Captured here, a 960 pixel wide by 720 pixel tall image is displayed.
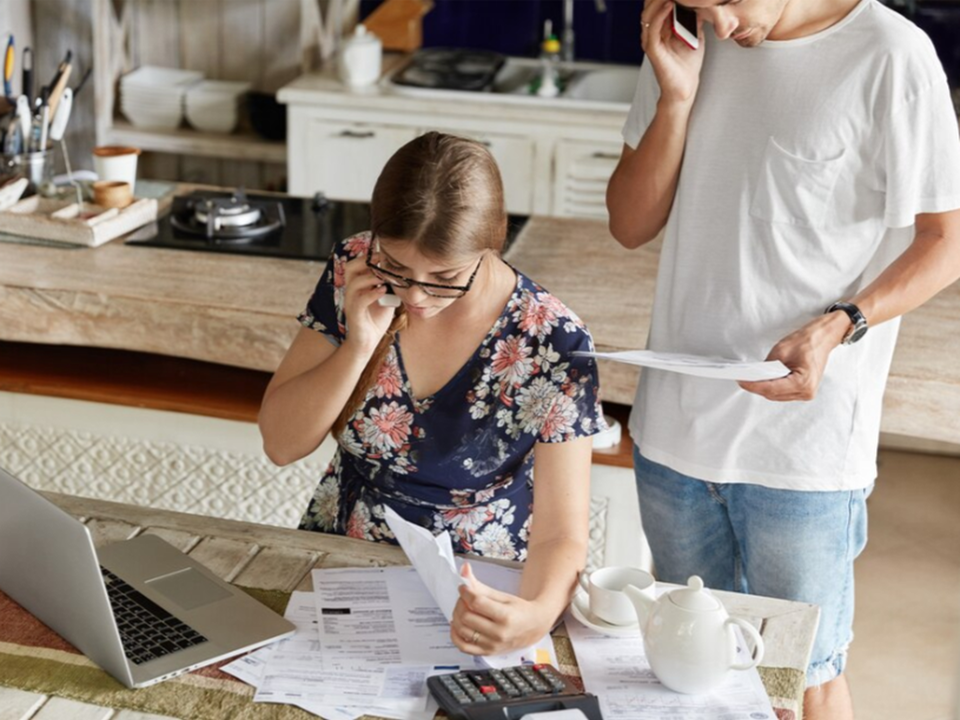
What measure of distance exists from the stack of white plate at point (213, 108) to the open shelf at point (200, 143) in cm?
3

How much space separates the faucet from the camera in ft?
15.0

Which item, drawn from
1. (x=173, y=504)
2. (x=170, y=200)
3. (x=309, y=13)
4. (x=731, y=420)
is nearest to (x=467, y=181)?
(x=731, y=420)

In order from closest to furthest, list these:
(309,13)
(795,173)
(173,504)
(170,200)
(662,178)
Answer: (795,173) → (662,178) → (173,504) → (170,200) → (309,13)

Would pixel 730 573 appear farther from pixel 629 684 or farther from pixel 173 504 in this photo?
pixel 173 504

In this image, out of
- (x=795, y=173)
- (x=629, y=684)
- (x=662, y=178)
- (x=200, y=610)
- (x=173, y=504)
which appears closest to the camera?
(x=629, y=684)

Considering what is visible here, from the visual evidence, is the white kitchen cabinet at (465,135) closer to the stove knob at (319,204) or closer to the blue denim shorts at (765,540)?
the stove knob at (319,204)

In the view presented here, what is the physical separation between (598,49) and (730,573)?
3.13 m

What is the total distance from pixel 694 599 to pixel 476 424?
19.2 inches

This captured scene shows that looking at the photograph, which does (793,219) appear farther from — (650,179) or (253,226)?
(253,226)

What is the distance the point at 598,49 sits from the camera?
15.5ft

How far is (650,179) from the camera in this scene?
72.7 inches

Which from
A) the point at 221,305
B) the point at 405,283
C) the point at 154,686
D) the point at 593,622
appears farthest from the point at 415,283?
the point at 221,305

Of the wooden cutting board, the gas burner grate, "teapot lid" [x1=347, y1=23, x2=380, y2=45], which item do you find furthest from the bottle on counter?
the gas burner grate

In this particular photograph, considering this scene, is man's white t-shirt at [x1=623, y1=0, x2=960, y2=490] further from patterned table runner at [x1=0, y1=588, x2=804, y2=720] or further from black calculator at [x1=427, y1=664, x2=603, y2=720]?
black calculator at [x1=427, y1=664, x2=603, y2=720]
